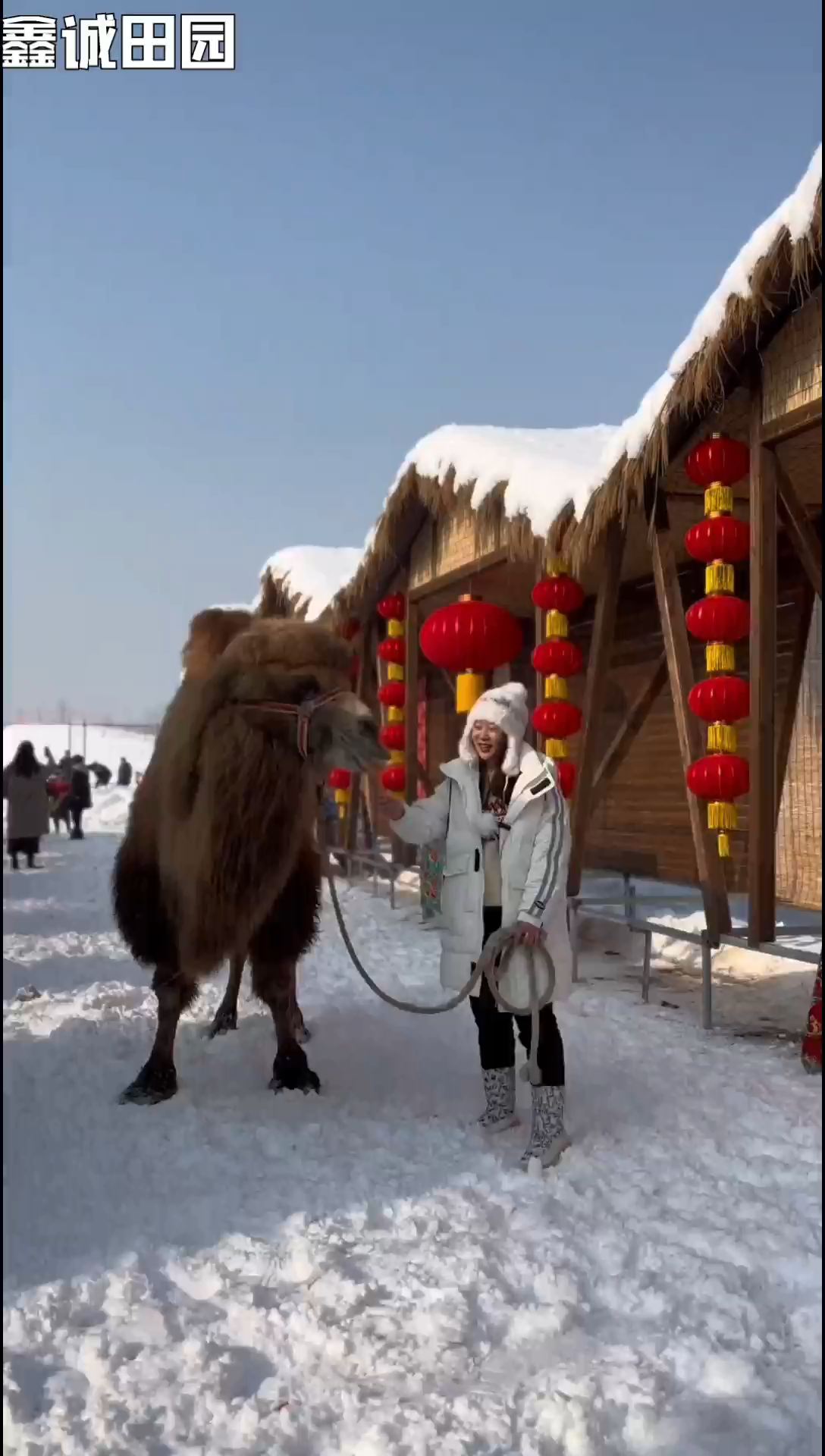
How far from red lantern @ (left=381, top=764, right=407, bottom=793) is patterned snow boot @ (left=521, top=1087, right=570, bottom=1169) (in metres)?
8.00

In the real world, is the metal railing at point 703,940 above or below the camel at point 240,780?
below

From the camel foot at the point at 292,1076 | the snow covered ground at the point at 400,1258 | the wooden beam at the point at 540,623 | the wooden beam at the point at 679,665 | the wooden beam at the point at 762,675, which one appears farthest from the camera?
the wooden beam at the point at 540,623

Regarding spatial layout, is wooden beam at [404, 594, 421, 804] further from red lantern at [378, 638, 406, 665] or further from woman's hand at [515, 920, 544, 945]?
woman's hand at [515, 920, 544, 945]

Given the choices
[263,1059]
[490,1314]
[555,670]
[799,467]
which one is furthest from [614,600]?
[490,1314]

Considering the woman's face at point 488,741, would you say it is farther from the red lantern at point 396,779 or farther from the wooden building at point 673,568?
the red lantern at point 396,779

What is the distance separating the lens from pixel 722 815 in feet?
19.9

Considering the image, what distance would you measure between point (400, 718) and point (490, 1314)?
32.2 feet

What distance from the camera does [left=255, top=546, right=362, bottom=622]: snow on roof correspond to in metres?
13.7

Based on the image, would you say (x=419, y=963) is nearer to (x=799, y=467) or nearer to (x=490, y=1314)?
(x=799, y=467)

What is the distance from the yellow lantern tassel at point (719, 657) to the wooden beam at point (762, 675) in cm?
20

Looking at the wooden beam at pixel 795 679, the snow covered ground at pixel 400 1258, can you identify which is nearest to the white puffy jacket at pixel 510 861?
the snow covered ground at pixel 400 1258

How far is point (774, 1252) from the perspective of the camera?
317 cm

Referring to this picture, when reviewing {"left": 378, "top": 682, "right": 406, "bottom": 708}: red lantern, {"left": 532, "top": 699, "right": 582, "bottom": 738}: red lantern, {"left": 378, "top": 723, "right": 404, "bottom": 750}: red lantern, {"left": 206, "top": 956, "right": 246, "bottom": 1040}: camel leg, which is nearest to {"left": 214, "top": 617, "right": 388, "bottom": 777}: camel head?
{"left": 206, "top": 956, "right": 246, "bottom": 1040}: camel leg

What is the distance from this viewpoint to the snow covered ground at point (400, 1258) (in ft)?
7.60
